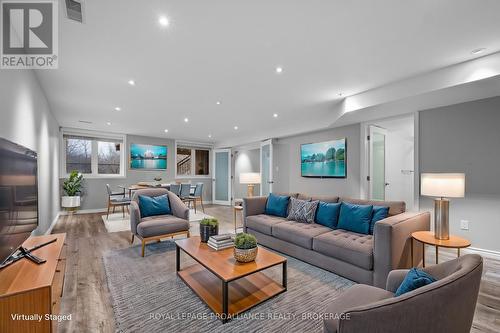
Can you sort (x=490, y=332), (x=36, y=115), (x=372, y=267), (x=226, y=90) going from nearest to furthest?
(x=490, y=332), (x=372, y=267), (x=36, y=115), (x=226, y=90)

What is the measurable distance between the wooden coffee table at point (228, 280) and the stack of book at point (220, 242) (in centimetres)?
5

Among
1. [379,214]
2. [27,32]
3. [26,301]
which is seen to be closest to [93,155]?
[27,32]

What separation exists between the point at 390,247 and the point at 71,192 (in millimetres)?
7026

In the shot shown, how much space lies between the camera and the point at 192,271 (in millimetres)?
2596

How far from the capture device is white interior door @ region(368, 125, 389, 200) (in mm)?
4535

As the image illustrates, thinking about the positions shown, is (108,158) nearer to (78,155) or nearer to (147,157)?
(78,155)

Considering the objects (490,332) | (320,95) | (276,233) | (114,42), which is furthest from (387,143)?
(114,42)

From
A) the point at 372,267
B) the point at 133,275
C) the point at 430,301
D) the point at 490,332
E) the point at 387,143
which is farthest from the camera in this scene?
the point at 387,143

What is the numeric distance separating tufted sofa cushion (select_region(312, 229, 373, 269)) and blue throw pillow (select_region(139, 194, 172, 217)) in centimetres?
255

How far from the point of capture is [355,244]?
2383mm

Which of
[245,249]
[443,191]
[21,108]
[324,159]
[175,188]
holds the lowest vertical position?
[245,249]

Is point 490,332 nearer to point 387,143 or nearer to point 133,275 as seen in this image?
point 133,275

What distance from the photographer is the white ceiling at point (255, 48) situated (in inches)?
71.1

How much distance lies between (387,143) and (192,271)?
5262mm
